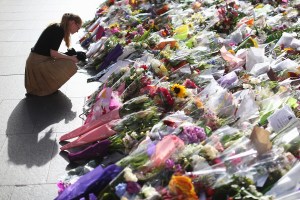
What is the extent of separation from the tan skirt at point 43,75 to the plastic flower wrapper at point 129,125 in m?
1.59

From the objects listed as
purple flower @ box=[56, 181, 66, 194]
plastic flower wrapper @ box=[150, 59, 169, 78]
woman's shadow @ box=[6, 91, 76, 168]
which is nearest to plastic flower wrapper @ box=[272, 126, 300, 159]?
purple flower @ box=[56, 181, 66, 194]

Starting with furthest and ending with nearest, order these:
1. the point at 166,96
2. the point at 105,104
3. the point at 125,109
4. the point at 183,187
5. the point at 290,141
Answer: the point at 105,104 < the point at 125,109 < the point at 166,96 < the point at 290,141 < the point at 183,187

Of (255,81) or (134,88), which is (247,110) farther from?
(134,88)

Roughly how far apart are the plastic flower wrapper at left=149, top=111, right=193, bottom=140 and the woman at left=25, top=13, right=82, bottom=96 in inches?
88.4

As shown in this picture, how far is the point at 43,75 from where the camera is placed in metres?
4.98

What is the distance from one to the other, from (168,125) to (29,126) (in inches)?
73.9

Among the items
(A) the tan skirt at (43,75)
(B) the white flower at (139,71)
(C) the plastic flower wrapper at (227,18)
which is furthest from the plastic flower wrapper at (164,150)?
(C) the plastic flower wrapper at (227,18)

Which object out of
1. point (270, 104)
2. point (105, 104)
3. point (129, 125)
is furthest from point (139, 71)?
point (270, 104)

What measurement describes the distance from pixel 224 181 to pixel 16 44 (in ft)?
19.2

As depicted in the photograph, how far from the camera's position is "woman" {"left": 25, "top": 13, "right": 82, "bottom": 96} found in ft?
16.0

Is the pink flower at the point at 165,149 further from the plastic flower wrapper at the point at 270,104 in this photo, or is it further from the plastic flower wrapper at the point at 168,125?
the plastic flower wrapper at the point at 270,104

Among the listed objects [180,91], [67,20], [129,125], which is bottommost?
[129,125]

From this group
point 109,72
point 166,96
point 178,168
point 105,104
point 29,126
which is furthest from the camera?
point 109,72

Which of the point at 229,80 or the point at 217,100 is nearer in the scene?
the point at 217,100
